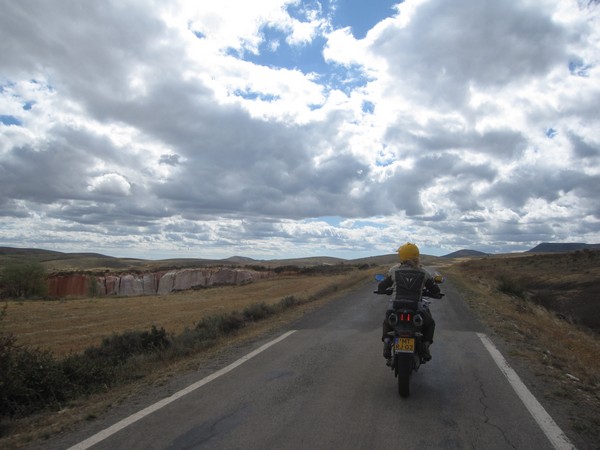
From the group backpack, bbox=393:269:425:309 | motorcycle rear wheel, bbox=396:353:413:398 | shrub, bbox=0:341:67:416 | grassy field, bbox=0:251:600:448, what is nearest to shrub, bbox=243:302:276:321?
grassy field, bbox=0:251:600:448

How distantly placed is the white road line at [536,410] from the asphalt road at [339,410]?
0.09m

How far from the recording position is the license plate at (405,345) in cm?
641

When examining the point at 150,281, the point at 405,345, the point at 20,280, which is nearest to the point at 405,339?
the point at 405,345

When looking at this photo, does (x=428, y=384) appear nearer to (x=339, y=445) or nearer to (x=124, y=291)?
(x=339, y=445)

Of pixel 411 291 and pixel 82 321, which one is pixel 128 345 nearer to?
pixel 411 291

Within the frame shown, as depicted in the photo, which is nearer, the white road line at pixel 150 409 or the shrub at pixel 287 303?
the white road line at pixel 150 409

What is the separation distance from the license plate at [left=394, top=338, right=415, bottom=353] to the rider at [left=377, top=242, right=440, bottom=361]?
0.37 m

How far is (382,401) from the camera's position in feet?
20.4

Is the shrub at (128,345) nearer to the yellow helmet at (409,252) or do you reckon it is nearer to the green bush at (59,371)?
the green bush at (59,371)

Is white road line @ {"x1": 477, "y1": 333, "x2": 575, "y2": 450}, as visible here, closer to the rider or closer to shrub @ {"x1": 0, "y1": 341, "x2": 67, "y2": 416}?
the rider

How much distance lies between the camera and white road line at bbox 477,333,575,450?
15.9ft

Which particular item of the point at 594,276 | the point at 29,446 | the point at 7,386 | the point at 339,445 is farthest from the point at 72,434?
the point at 594,276

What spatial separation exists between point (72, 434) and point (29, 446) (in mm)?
428

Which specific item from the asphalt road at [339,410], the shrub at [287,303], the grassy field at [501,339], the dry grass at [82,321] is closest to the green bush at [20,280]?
the grassy field at [501,339]
